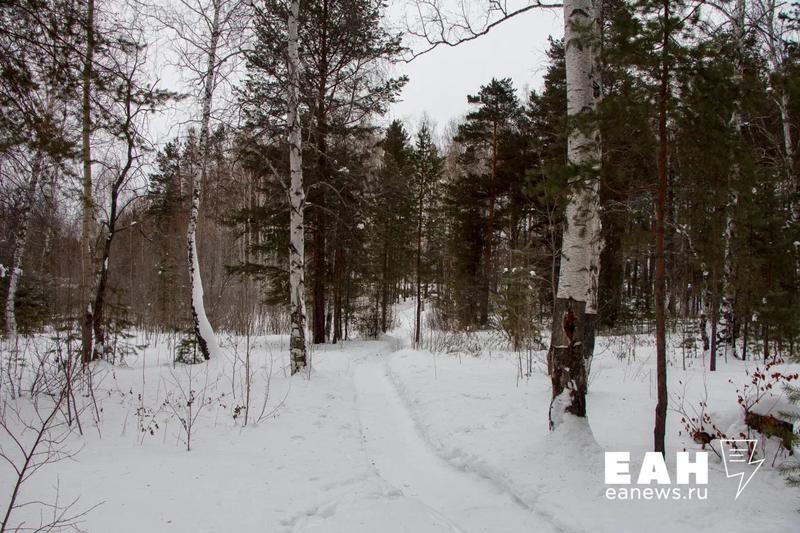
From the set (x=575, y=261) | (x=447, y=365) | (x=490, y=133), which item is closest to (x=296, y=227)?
(x=447, y=365)

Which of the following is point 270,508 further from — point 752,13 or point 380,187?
point 752,13

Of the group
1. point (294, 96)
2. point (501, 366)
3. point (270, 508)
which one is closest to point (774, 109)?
point (501, 366)

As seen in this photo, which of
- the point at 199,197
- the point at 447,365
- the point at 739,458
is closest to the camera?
the point at 739,458

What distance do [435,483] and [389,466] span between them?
0.62 meters

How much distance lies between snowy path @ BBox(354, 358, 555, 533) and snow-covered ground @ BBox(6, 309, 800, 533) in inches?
0.8

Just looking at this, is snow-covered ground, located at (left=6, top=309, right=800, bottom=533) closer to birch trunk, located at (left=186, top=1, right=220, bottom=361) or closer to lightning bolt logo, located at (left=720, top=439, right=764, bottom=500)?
lightning bolt logo, located at (left=720, top=439, right=764, bottom=500)

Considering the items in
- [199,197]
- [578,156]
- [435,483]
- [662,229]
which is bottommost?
[435,483]

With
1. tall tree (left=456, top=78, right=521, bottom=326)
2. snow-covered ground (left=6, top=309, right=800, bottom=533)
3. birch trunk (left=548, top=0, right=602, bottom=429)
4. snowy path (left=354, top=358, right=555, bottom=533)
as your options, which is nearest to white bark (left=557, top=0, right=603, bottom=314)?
birch trunk (left=548, top=0, right=602, bottom=429)

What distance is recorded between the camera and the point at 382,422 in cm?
648

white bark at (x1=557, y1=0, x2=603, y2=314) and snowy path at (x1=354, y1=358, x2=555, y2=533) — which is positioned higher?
white bark at (x1=557, y1=0, x2=603, y2=314)

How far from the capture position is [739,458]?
3.95 meters

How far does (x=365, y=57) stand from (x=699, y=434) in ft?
36.9

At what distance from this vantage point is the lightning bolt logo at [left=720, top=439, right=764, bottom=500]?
376 cm

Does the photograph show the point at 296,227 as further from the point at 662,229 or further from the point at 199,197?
→ the point at 662,229
